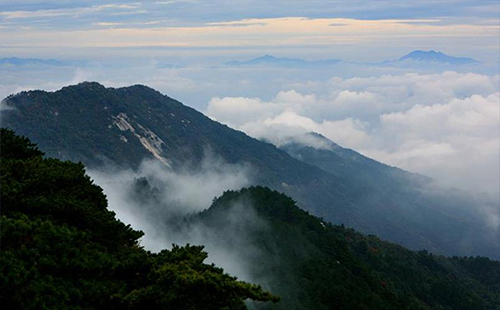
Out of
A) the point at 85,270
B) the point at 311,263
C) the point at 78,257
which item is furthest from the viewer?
the point at 311,263

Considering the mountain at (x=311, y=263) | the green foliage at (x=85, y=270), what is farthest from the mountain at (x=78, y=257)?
the mountain at (x=311, y=263)

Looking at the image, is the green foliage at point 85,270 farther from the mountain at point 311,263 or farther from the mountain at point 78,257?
the mountain at point 311,263

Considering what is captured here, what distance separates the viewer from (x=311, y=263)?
74938 mm

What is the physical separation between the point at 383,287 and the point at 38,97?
141 metres

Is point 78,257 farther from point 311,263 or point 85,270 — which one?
point 311,263

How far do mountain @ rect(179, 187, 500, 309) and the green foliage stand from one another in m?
33.7

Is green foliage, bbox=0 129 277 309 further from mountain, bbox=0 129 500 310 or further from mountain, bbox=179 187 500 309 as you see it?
mountain, bbox=179 187 500 309

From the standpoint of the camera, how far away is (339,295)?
6694cm

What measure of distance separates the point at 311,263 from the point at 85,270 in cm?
5800

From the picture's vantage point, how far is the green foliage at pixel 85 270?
17266 millimetres

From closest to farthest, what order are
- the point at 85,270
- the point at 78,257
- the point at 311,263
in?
the point at 85,270 < the point at 78,257 < the point at 311,263

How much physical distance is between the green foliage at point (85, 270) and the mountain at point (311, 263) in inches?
1328

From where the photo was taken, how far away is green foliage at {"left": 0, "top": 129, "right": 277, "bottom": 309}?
1727 centimetres

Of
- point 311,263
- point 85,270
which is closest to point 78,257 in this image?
point 85,270
